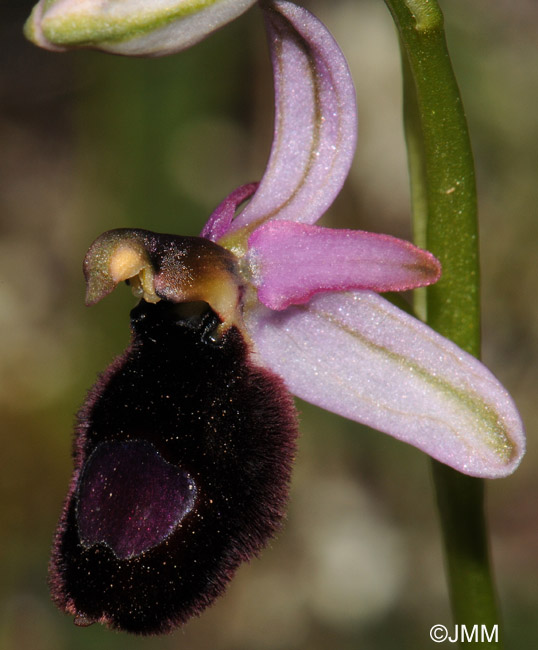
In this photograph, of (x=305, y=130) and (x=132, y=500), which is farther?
(x=305, y=130)

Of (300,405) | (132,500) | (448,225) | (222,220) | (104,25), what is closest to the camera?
(104,25)

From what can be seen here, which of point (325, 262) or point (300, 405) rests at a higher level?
point (300, 405)

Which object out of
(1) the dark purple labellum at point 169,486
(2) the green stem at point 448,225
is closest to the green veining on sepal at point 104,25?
(2) the green stem at point 448,225

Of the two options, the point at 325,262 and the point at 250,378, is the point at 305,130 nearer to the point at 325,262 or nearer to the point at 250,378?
the point at 325,262

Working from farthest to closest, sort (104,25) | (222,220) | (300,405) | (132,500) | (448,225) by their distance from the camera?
(300,405) < (222,220) < (448,225) < (132,500) < (104,25)

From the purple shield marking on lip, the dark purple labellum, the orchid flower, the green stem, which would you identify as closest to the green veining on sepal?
the orchid flower

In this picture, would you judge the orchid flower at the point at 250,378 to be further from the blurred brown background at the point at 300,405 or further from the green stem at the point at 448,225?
the blurred brown background at the point at 300,405

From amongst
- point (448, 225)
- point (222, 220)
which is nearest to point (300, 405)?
point (222, 220)
